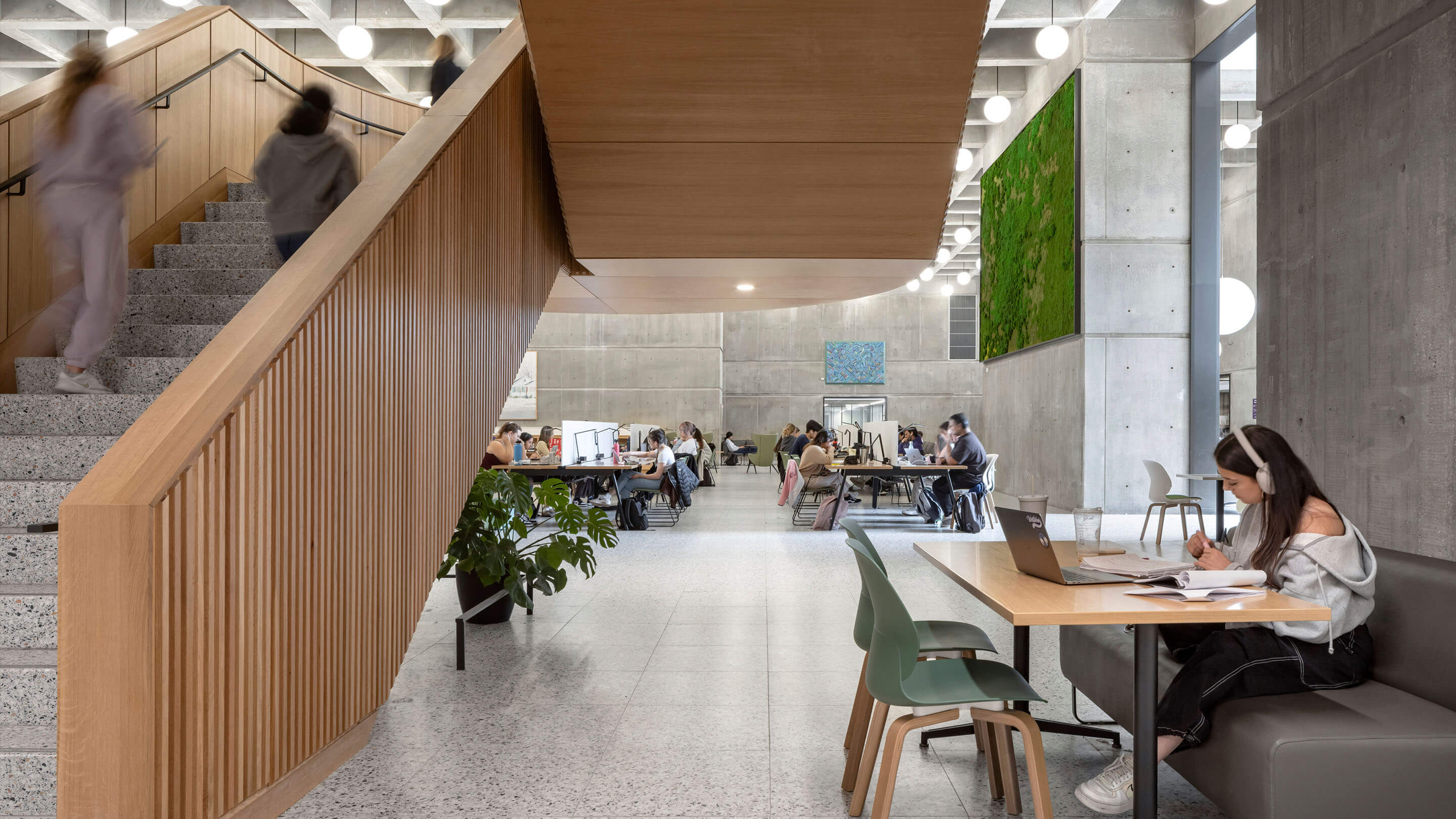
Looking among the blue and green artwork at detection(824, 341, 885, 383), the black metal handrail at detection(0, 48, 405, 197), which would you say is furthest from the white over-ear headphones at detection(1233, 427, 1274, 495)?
the blue and green artwork at detection(824, 341, 885, 383)

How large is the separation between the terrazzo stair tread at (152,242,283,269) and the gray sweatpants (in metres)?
A: 0.79

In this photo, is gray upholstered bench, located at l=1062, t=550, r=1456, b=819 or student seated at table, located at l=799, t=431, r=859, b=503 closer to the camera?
gray upholstered bench, located at l=1062, t=550, r=1456, b=819

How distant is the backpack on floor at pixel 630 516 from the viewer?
901cm

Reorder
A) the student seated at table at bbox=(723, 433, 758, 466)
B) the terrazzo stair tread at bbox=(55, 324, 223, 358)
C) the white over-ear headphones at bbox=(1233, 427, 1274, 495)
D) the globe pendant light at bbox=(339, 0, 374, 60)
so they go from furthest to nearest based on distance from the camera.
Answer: the student seated at table at bbox=(723, 433, 758, 466) → the globe pendant light at bbox=(339, 0, 374, 60) → the terrazzo stair tread at bbox=(55, 324, 223, 358) → the white over-ear headphones at bbox=(1233, 427, 1274, 495)

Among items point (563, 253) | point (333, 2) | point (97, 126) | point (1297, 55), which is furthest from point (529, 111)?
point (333, 2)

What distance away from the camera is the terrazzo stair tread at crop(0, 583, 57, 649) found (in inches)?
90.6

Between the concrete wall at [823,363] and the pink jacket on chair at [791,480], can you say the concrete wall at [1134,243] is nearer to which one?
the pink jacket on chair at [791,480]

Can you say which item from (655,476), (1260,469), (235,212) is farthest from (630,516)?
(1260,469)

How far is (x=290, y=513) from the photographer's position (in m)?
2.21

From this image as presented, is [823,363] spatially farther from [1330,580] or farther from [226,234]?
[1330,580]

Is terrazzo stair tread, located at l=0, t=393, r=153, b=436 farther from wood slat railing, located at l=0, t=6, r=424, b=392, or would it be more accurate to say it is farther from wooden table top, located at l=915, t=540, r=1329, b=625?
wooden table top, located at l=915, t=540, r=1329, b=625

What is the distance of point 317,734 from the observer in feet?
7.91

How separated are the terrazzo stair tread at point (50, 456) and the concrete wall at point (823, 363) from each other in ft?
70.1

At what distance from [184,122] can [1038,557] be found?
4968 mm
